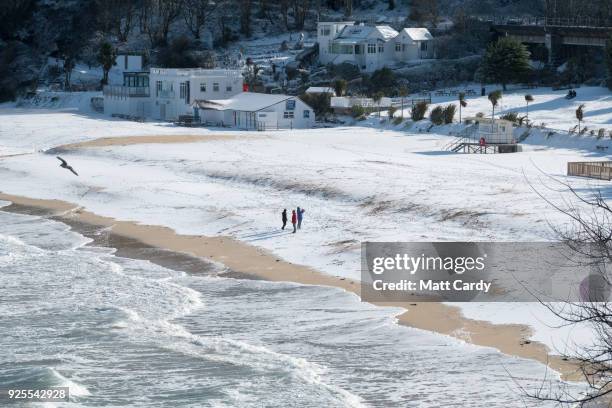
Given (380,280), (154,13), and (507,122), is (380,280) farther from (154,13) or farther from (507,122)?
(154,13)

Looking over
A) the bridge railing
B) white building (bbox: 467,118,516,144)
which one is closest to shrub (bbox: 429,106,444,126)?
white building (bbox: 467,118,516,144)

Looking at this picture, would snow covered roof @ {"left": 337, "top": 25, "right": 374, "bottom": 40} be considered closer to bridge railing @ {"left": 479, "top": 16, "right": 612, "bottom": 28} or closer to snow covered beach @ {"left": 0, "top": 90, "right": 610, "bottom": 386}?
bridge railing @ {"left": 479, "top": 16, "right": 612, "bottom": 28}

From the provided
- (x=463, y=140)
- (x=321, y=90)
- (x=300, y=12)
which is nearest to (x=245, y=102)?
(x=321, y=90)

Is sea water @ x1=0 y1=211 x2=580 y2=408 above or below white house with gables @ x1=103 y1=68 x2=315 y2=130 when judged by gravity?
below

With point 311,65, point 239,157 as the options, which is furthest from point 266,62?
point 239,157

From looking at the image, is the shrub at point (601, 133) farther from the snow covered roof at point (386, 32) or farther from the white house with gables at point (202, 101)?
the snow covered roof at point (386, 32)

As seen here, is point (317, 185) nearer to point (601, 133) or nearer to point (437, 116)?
point (601, 133)
